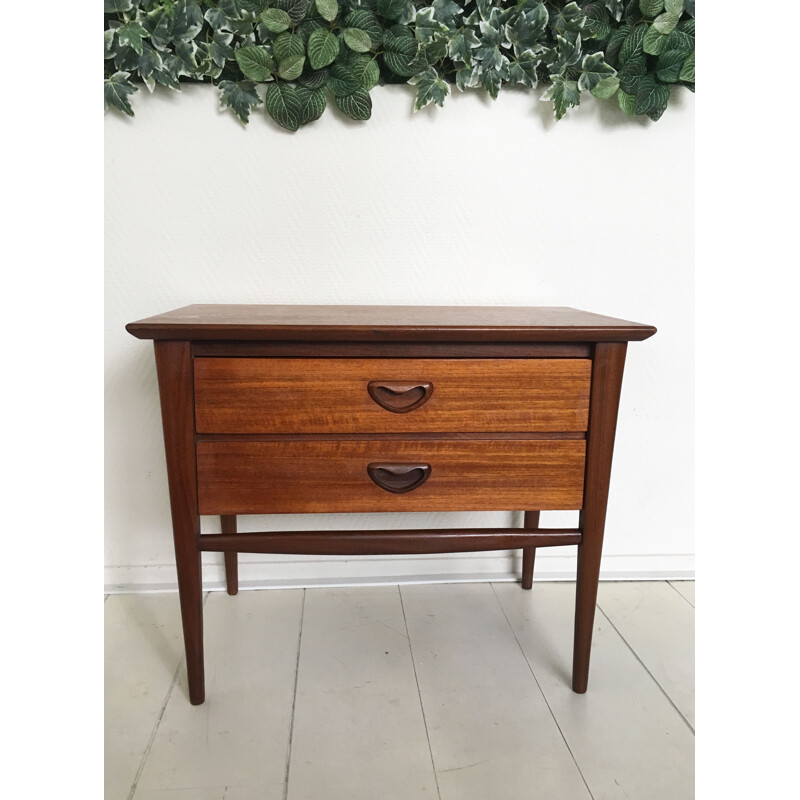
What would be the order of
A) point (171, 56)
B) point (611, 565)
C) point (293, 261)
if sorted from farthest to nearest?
point (611, 565) < point (293, 261) < point (171, 56)

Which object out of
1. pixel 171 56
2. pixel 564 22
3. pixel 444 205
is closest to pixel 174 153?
pixel 171 56

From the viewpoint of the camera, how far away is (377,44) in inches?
53.9

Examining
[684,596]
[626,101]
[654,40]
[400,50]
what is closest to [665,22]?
[654,40]

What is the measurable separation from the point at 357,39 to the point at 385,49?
59 millimetres

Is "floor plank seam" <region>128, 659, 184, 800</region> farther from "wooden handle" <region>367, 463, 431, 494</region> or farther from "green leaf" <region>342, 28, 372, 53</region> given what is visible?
"green leaf" <region>342, 28, 372, 53</region>

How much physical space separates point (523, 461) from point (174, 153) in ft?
3.06

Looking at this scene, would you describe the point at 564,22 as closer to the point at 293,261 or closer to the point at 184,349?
the point at 293,261

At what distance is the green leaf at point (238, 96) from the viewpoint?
1377 mm

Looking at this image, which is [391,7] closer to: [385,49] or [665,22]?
[385,49]

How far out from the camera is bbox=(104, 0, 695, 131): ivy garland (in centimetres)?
134

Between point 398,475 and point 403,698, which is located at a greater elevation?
point 398,475

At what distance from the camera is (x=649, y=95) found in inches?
55.9

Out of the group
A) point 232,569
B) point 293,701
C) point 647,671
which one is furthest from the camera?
point 232,569

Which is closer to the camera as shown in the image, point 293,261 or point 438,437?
point 438,437
